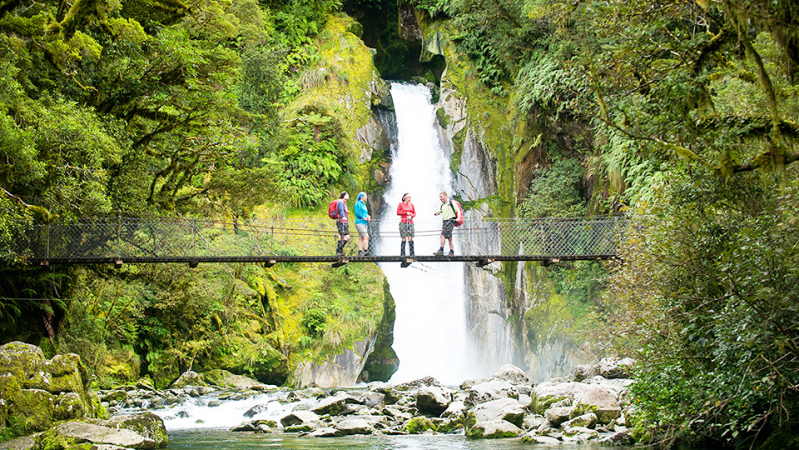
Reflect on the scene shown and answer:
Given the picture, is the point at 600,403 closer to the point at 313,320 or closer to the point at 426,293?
the point at 313,320

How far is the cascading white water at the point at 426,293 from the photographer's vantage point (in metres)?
22.6

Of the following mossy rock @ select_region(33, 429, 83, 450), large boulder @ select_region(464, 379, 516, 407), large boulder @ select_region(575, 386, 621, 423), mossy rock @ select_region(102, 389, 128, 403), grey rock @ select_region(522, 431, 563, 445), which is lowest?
mossy rock @ select_region(102, 389, 128, 403)

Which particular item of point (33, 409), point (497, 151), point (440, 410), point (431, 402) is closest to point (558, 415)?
point (440, 410)

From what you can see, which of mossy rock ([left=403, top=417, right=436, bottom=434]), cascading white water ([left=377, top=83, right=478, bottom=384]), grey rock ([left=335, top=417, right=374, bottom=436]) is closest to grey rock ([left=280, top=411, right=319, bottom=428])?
grey rock ([left=335, top=417, right=374, bottom=436])

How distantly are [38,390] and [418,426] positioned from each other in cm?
568

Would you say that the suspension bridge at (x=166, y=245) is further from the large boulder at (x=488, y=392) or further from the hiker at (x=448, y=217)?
the large boulder at (x=488, y=392)

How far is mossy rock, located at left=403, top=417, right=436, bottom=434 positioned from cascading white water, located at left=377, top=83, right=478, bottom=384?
472 inches

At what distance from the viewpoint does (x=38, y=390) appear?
826cm

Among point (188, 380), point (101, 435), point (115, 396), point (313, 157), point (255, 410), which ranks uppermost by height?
point (313, 157)

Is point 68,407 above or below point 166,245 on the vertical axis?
below

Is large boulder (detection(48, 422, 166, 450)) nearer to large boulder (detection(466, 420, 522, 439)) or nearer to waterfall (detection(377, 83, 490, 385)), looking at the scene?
large boulder (detection(466, 420, 522, 439))

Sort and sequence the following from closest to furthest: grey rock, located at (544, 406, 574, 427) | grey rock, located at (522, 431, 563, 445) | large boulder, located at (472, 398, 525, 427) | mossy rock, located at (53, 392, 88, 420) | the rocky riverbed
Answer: the rocky riverbed, grey rock, located at (522, 431, 563, 445), mossy rock, located at (53, 392, 88, 420), grey rock, located at (544, 406, 574, 427), large boulder, located at (472, 398, 525, 427)

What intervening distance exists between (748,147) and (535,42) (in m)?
12.7

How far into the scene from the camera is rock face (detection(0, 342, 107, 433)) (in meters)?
7.88
